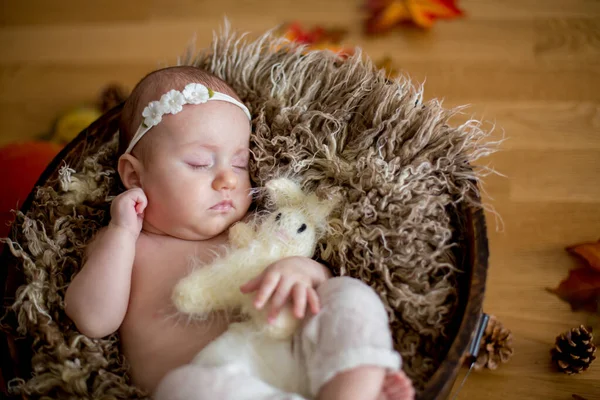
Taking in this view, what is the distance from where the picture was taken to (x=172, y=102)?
100cm

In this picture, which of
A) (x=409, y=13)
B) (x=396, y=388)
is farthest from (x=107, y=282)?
(x=409, y=13)

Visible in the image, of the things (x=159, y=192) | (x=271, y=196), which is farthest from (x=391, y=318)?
(x=159, y=192)

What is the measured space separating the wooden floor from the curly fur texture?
0.35 metres

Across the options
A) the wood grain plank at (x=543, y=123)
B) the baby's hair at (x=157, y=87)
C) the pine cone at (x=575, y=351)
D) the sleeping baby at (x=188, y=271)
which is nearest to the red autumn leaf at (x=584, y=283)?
the pine cone at (x=575, y=351)

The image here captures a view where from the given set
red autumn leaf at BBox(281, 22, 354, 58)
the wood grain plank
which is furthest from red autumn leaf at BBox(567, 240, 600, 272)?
red autumn leaf at BBox(281, 22, 354, 58)

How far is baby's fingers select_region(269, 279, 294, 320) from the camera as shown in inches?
32.0

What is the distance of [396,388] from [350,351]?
0.08 metres

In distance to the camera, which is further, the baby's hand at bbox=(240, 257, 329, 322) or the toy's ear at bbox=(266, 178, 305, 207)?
the toy's ear at bbox=(266, 178, 305, 207)

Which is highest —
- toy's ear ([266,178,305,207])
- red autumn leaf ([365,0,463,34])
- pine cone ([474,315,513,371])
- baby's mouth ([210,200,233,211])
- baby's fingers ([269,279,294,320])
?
red autumn leaf ([365,0,463,34])

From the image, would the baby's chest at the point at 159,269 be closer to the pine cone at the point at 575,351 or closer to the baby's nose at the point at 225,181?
the baby's nose at the point at 225,181

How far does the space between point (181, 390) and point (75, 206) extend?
47 centimetres

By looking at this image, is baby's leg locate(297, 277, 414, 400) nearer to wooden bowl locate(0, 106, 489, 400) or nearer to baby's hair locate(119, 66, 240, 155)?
wooden bowl locate(0, 106, 489, 400)

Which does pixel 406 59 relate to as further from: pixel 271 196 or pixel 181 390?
pixel 181 390

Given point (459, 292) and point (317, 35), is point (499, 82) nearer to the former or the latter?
point (317, 35)
